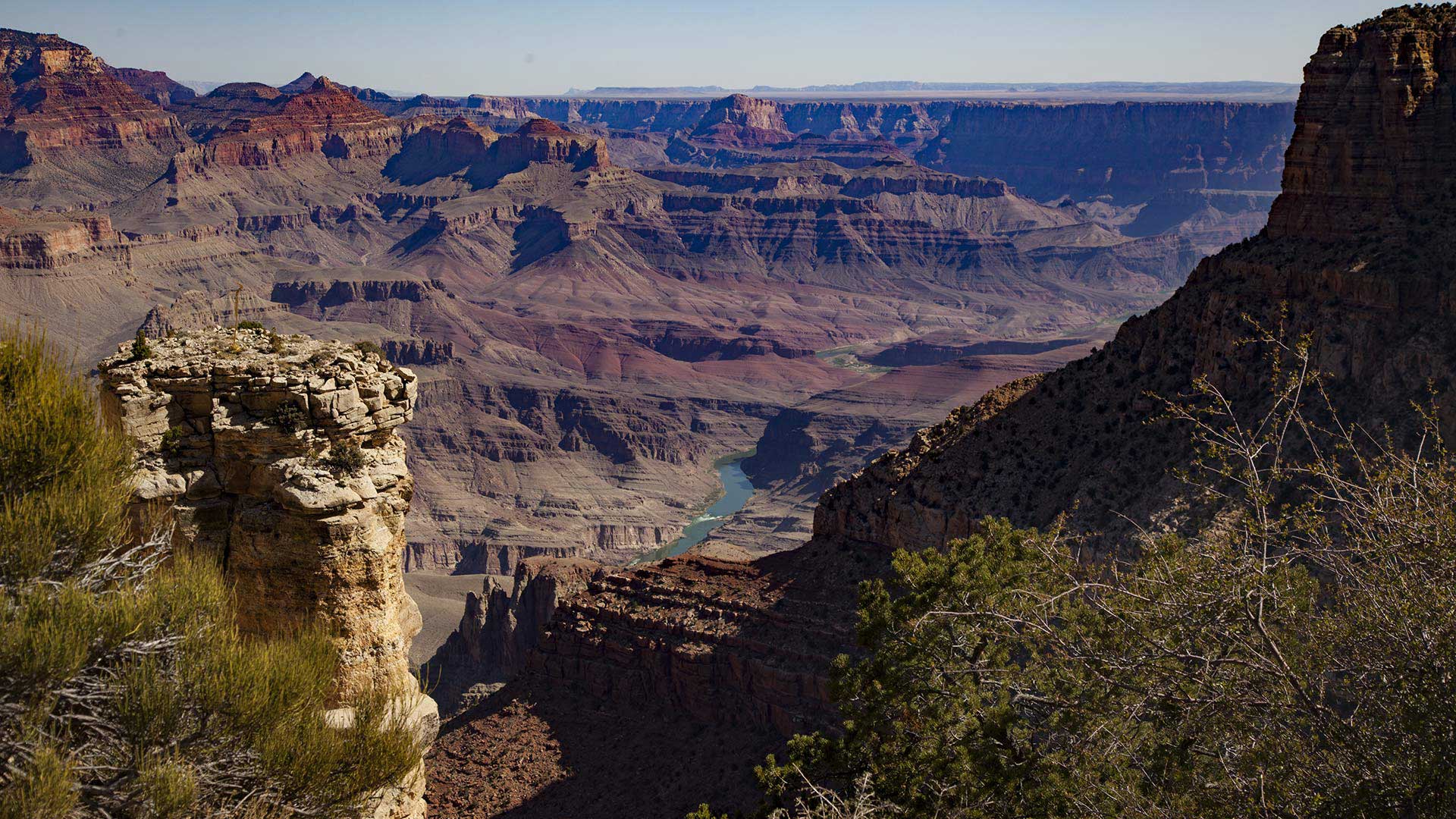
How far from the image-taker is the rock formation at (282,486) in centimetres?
2130

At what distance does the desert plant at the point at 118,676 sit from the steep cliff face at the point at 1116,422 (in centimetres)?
2213

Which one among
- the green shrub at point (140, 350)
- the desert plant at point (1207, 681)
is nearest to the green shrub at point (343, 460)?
the green shrub at point (140, 350)

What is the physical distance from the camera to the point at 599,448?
561 feet

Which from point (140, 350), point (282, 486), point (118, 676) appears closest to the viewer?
point (118, 676)

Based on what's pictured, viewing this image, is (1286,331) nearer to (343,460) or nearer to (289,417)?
(343,460)

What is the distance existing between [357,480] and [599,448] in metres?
150

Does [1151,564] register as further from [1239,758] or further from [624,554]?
[624,554]

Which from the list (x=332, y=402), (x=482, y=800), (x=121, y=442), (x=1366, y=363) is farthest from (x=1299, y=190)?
(x=121, y=442)

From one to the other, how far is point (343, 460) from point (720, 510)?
429 ft

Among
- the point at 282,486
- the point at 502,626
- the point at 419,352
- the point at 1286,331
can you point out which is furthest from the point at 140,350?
the point at 419,352

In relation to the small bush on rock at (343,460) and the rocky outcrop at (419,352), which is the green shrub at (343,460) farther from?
the rocky outcrop at (419,352)

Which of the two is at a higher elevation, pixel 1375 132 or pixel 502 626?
pixel 1375 132

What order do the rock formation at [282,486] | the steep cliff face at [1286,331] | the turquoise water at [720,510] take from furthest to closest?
1. the turquoise water at [720,510]
2. the steep cliff face at [1286,331]
3. the rock formation at [282,486]

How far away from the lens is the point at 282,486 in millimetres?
21281
